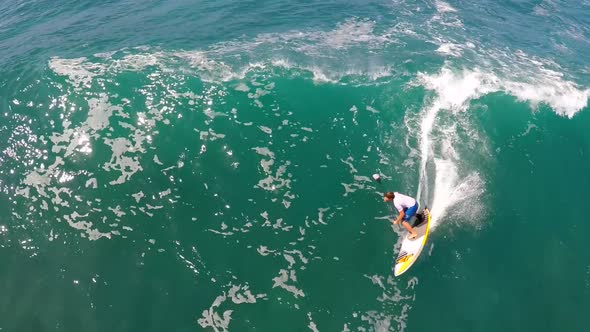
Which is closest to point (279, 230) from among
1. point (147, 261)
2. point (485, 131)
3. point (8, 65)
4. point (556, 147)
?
point (147, 261)

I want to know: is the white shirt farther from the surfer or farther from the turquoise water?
the turquoise water

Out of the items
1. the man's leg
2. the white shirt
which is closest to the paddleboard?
the man's leg

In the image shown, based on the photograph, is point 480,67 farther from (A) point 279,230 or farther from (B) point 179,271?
(B) point 179,271

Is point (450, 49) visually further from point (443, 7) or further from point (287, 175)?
point (287, 175)

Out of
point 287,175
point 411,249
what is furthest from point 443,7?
point 411,249

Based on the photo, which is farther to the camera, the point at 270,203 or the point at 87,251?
the point at 270,203

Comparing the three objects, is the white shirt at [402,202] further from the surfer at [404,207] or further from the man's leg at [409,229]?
the man's leg at [409,229]
